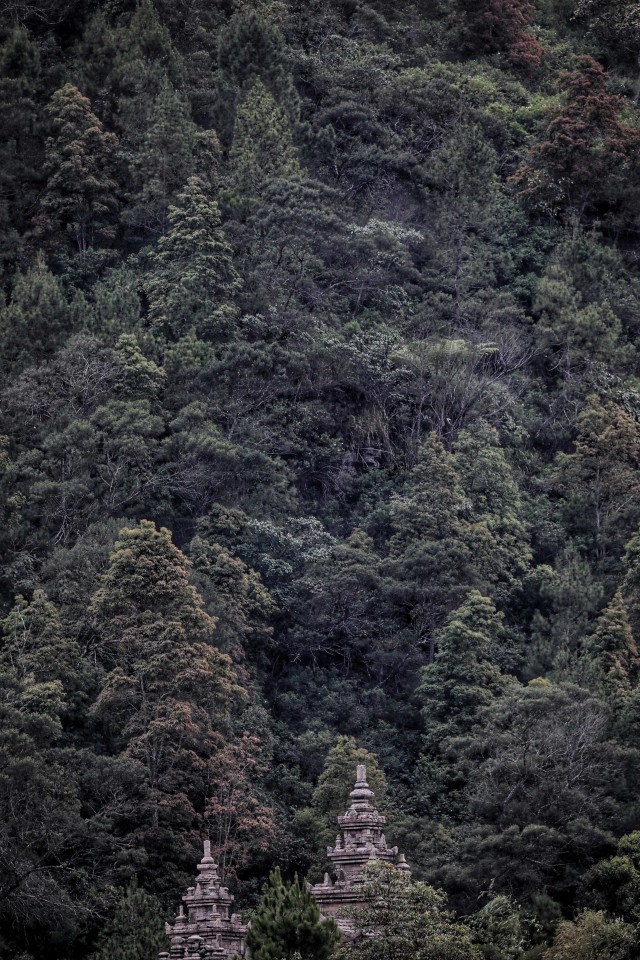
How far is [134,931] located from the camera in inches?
1564

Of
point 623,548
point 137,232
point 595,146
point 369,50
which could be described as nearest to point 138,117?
point 137,232

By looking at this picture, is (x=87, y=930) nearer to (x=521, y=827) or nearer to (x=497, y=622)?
(x=521, y=827)

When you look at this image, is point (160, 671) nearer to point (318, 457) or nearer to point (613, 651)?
point (613, 651)

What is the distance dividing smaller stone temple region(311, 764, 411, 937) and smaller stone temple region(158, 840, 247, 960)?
5.83 feet

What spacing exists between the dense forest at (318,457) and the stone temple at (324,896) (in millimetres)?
2113

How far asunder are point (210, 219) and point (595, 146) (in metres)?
12.7

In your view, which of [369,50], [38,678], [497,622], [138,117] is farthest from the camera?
[369,50]

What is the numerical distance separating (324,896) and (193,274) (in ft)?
85.6

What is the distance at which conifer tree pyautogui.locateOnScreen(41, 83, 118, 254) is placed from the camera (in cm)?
5988

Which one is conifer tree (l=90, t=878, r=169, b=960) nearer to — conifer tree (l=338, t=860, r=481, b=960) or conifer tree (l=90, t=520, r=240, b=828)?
conifer tree (l=90, t=520, r=240, b=828)

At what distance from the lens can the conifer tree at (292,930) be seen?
102 ft

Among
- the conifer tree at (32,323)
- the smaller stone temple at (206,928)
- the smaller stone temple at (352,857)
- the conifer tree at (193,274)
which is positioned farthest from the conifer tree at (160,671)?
the conifer tree at (193,274)

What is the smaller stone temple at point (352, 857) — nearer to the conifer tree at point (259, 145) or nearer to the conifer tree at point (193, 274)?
the conifer tree at point (193, 274)

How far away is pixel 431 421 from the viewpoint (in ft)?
186
